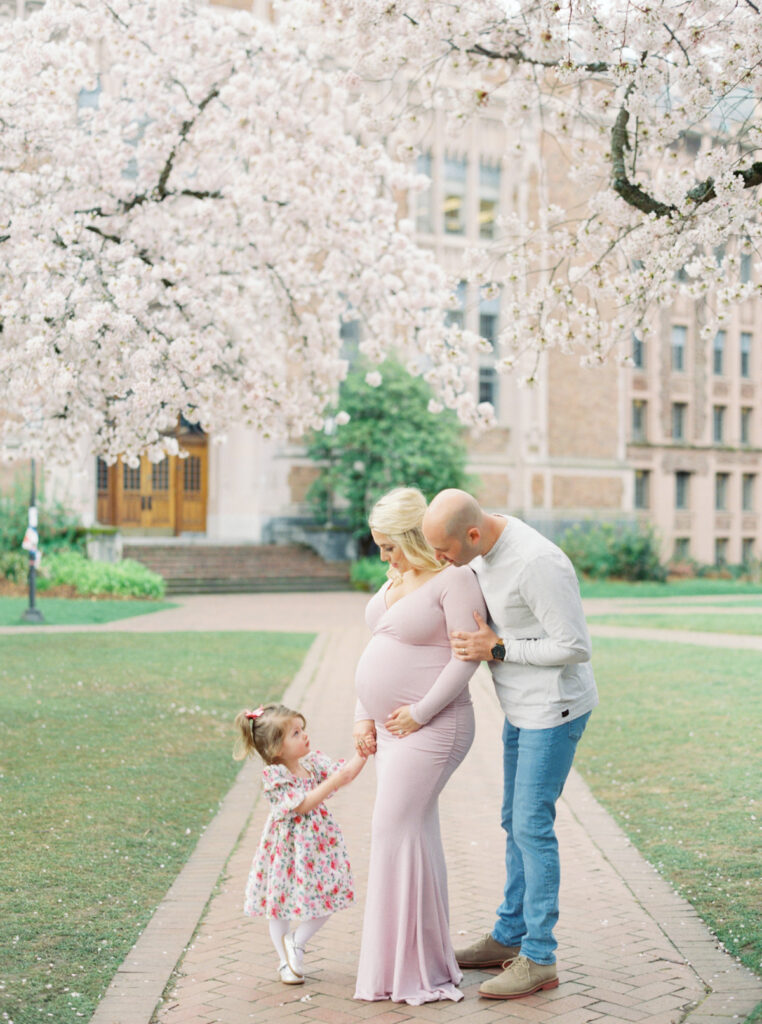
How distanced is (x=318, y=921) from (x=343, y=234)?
→ 8.60 m

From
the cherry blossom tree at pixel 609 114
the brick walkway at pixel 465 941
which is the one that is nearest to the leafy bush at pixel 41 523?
the brick walkway at pixel 465 941

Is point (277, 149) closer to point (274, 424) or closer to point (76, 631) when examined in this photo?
point (274, 424)

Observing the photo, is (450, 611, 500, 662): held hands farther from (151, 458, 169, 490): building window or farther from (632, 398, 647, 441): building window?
(632, 398, 647, 441): building window

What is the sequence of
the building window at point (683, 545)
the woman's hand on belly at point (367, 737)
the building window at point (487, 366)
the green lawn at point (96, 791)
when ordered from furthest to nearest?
1. the building window at point (683, 545)
2. the building window at point (487, 366)
3. the green lawn at point (96, 791)
4. the woman's hand on belly at point (367, 737)

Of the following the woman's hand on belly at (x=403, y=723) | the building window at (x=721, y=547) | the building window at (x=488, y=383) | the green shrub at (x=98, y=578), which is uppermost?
the building window at (x=488, y=383)

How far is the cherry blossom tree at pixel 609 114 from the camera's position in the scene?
18.8 ft

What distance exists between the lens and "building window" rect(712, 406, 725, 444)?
48750mm

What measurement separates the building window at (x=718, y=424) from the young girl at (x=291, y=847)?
46326 millimetres

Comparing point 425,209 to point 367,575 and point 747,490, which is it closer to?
point 367,575

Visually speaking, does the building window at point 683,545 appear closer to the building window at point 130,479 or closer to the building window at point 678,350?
the building window at point 678,350

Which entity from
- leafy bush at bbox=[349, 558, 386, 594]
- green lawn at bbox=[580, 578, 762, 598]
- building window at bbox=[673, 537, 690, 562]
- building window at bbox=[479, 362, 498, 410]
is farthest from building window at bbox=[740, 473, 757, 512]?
leafy bush at bbox=[349, 558, 386, 594]

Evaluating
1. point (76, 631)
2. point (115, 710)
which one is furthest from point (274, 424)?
point (76, 631)

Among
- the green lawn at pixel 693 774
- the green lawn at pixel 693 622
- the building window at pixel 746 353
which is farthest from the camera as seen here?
the building window at pixel 746 353

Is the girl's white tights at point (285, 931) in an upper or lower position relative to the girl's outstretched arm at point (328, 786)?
lower
